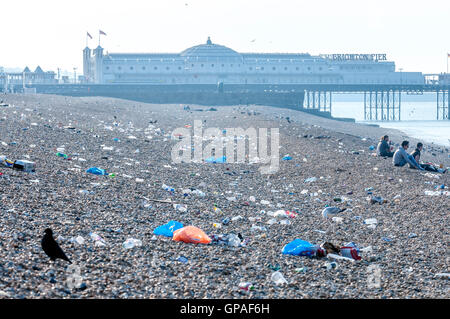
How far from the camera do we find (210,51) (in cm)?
7812

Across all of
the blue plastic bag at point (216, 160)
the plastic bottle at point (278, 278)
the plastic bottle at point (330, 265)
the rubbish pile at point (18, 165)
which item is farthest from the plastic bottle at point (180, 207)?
the blue plastic bag at point (216, 160)

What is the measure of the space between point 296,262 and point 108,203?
268cm

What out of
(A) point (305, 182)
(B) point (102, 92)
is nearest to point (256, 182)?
(A) point (305, 182)

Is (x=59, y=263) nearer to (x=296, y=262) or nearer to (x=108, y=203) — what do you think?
(x=296, y=262)

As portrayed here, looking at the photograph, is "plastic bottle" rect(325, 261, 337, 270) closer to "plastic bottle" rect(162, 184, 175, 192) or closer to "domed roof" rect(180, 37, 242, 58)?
"plastic bottle" rect(162, 184, 175, 192)

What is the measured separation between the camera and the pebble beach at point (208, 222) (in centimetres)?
477

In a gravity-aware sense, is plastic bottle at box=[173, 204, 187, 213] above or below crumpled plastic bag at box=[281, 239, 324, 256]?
above

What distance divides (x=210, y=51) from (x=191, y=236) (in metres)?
73.4

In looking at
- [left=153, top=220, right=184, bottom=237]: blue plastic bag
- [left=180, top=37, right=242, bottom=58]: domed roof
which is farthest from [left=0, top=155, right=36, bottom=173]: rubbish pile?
[left=180, top=37, right=242, bottom=58]: domed roof

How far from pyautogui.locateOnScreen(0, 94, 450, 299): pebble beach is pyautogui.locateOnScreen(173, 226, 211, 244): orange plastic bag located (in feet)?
0.27

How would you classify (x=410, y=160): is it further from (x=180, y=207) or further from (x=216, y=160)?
(x=180, y=207)

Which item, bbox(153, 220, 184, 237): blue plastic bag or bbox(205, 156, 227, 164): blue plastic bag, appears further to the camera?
bbox(205, 156, 227, 164): blue plastic bag

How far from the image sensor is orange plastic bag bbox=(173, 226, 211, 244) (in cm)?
600

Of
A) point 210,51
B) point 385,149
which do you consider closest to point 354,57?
point 210,51
